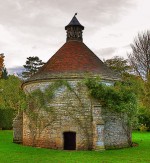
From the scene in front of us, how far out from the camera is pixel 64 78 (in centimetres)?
2200

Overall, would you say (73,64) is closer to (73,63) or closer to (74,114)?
(73,63)

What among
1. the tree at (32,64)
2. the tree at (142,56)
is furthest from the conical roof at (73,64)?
the tree at (32,64)

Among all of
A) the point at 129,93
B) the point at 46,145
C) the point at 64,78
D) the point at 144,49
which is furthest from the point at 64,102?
the point at 144,49

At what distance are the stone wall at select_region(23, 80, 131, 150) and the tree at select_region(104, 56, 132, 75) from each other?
1188 inches

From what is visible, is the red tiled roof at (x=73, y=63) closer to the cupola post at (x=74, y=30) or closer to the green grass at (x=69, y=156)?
the cupola post at (x=74, y=30)

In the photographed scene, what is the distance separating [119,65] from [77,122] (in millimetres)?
32127

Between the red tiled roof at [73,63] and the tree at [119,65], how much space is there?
2748cm

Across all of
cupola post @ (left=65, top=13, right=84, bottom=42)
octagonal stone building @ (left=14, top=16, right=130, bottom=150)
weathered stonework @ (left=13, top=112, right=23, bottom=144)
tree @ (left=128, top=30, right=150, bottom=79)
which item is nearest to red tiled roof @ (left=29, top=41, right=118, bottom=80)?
octagonal stone building @ (left=14, top=16, right=130, bottom=150)

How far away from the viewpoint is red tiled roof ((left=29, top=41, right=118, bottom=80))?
2270 centimetres

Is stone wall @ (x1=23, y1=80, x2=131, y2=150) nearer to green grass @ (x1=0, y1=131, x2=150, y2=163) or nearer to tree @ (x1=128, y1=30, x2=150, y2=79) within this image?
green grass @ (x1=0, y1=131, x2=150, y2=163)

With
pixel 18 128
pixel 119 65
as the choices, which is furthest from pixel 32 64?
pixel 18 128

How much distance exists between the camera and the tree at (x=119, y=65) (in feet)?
171

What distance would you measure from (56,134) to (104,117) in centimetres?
344

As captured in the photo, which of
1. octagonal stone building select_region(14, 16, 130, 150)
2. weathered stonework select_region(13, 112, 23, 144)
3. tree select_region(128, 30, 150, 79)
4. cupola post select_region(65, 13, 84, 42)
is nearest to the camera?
octagonal stone building select_region(14, 16, 130, 150)
